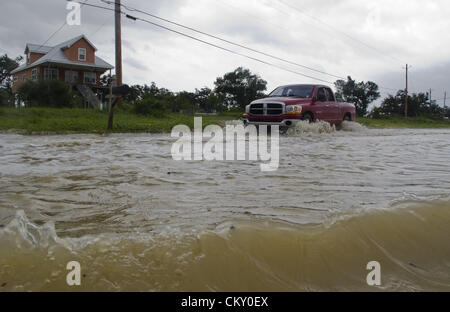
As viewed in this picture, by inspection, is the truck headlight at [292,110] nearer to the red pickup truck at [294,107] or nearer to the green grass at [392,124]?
the red pickup truck at [294,107]

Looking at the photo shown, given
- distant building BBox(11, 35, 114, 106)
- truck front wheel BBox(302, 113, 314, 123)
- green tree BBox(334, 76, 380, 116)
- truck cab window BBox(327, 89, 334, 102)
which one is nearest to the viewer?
truck front wheel BBox(302, 113, 314, 123)

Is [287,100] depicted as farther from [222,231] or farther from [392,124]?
[392,124]

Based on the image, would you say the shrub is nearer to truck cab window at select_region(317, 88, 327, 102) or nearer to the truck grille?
the truck grille

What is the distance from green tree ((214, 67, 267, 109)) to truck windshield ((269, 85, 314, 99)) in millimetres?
24758

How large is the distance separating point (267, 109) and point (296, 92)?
153 cm

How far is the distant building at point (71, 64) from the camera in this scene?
33.3 m

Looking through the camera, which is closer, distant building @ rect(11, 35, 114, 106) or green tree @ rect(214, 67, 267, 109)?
distant building @ rect(11, 35, 114, 106)

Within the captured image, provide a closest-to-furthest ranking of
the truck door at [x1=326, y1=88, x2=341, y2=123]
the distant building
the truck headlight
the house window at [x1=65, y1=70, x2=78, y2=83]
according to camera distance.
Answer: the truck headlight < the truck door at [x1=326, y1=88, x2=341, y2=123] < the distant building < the house window at [x1=65, y1=70, x2=78, y2=83]

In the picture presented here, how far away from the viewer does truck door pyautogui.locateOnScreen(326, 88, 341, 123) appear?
12852mm

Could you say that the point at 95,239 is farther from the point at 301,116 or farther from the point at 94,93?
the point at 94,93

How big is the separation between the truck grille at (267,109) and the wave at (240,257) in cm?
902
